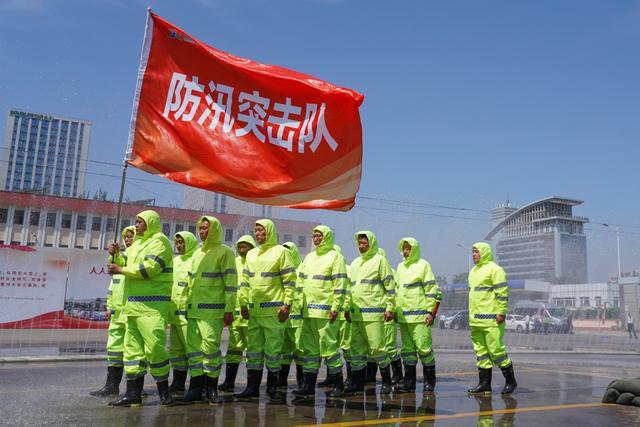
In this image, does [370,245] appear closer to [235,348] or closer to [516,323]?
[235,348]

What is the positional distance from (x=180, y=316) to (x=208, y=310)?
2.23ft

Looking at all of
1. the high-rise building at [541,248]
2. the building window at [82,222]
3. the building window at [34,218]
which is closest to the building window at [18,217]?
the building window at [82,222]

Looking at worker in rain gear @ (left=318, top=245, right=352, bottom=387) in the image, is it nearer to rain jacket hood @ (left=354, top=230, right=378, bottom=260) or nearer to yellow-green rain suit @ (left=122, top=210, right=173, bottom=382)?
rain jacket hood @ (left=354, top=230, right=378, bottom=260)

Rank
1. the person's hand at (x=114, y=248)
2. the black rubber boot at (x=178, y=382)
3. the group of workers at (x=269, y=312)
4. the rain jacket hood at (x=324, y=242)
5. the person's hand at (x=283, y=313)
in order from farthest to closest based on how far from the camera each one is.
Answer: the rain jacket hood at (x=324, y=242) < the black rubber boot at (x=178, y=382) < the person's hand at (x=283, y=313) < the group of workers at (x=269, y=312) < the person's hand at (x=114, y=248)

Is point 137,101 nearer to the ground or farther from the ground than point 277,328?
farther from the ground

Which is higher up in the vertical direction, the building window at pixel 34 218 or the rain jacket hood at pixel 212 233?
the building window at pixel 34 218

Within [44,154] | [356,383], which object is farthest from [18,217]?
[356,383]

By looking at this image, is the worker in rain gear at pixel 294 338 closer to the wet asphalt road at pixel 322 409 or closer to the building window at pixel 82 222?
the wet asphalt road at pixel 322 409

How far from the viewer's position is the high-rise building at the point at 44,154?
18141 mm

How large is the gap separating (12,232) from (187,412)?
18.3 metres

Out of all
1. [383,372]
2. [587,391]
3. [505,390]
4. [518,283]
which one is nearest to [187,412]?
[383,372]

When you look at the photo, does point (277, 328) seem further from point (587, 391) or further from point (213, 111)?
point (587, 391)

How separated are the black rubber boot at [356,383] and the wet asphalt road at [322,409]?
150mm

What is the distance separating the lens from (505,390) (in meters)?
7.79
